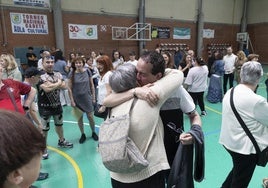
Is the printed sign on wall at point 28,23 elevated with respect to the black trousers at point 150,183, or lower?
elevated

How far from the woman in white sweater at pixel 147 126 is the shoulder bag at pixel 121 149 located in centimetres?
5

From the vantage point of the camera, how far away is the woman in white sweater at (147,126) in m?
1.39

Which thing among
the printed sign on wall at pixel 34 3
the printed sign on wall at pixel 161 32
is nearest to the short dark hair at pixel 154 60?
the printed sign on wall at pixel 34 3

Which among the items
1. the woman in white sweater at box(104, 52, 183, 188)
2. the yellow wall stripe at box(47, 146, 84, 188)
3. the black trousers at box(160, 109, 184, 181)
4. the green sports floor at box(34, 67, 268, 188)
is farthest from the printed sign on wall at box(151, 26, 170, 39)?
the woman in white sweater at box(104, 52, 183, 188)

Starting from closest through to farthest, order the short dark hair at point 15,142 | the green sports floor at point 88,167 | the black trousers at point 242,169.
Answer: the short dark hair at point 15,142 < the black trousers at point 242,169 < the green sports floor at point 88,167

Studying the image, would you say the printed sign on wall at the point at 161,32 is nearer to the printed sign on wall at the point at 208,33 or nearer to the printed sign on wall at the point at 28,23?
the printed sign on wall at the point at 208,33

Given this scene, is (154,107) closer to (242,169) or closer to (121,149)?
(121,149)

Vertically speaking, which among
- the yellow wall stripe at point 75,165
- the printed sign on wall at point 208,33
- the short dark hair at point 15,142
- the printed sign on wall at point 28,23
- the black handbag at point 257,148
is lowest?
the yellow wall stripe at point 75,165

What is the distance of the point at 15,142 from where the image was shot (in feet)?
2.08

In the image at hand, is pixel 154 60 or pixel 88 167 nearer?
pixel 154 60

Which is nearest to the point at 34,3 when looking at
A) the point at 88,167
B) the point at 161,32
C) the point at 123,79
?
the point at 161,32

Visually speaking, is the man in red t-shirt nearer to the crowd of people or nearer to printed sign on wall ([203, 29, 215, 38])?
the crowd of people

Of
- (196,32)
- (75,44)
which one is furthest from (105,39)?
(196,32)

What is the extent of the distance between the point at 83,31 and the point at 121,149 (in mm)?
11524
